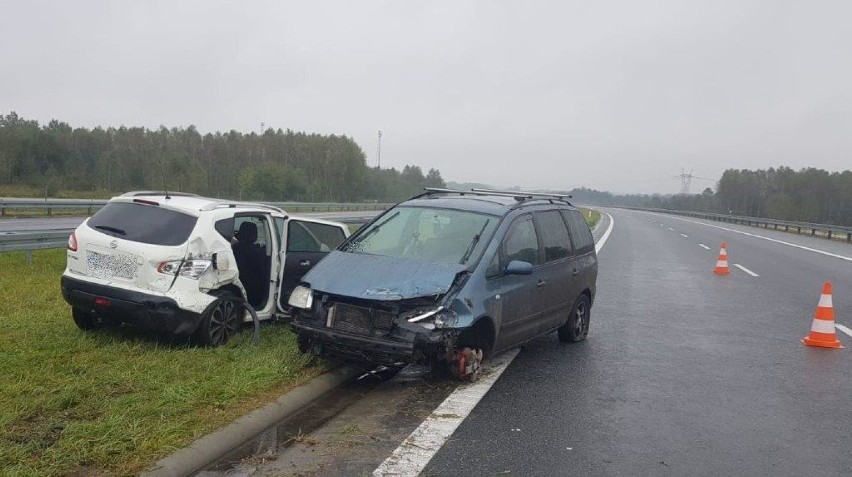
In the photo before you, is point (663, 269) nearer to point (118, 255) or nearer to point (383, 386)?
point (383, 386)

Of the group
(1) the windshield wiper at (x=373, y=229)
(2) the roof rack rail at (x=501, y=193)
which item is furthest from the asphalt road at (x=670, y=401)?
(1) the windshield wiper at (x=373, y=229)

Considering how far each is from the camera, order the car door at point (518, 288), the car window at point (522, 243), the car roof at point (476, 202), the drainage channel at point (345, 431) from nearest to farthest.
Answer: the drainage channel at point (345, 431)
the car door at point (518, 288)
the car window at point (522, 243)
the car roof at point (476, 202)

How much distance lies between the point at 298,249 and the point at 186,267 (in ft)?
6.01

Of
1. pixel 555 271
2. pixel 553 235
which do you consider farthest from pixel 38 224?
pixel 555 271

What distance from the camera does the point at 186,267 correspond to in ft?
20.6

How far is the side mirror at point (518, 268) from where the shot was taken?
6.23 meters

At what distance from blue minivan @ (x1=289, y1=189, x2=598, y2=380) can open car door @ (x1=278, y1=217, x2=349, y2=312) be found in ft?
3.41

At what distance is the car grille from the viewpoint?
5691mm

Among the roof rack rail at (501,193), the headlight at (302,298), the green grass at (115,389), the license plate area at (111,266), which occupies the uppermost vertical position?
the roof rack rail at (501,193)

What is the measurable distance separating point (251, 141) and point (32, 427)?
182 ft

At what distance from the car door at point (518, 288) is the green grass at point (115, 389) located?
1.72m

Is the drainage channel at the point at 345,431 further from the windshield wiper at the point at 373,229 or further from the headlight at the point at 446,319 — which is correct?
the windshield wiper at the point at 373,229

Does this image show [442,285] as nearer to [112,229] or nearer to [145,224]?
[145,224]

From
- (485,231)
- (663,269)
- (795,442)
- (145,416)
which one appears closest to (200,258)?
(145,416)
